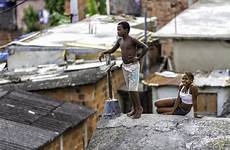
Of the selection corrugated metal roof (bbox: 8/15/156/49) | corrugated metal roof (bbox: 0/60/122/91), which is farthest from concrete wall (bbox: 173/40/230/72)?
corrugated metal roof (bbox: 0/60/122/91)

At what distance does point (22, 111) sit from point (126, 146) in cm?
297

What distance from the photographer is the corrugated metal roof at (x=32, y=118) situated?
367 inches

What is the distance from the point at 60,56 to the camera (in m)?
14.1

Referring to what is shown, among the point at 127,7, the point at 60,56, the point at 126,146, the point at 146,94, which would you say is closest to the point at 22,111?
the point at 126,146

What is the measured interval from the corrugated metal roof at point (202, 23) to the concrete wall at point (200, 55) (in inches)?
10.1

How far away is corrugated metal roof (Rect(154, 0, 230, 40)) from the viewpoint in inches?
571

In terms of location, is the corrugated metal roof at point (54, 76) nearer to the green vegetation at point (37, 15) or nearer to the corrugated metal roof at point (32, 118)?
the corrugated metal roof at point (32, 118)

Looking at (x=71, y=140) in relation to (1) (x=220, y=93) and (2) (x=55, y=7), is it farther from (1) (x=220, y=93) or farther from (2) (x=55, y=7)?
(2) (x=55, y=7)

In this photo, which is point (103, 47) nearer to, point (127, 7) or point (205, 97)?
A: point (205, 97)

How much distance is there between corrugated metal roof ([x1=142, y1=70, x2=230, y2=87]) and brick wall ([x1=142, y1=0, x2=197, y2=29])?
19.2ft

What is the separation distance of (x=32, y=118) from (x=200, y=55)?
5734mm

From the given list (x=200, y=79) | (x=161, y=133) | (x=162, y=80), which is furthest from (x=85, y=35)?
(x=161, y=133)

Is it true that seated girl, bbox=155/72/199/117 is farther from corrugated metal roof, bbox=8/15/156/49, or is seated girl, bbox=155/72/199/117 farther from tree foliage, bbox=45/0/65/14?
tree foliage, bbox=45/0/65/14

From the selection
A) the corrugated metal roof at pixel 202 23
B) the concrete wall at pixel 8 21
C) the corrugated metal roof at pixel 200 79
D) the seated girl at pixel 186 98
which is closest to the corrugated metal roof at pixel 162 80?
the corrugated metal roof at pixel 200 79
